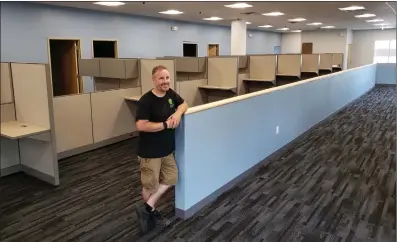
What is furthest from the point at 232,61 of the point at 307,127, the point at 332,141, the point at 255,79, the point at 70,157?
the point at 70,157

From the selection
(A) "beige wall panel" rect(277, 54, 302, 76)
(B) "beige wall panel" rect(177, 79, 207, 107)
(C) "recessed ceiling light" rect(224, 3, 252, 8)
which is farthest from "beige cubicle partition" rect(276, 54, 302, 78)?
(B) "beige wall panel" rect(177, 79, 207, 107)

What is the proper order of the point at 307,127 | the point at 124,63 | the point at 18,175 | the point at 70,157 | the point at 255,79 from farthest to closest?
the point at 255,79 < the point at 307,127 < the point at 124,63 < the point at 70,157 < the point at 18,175

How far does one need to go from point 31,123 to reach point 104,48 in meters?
5.84

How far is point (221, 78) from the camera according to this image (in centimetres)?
585

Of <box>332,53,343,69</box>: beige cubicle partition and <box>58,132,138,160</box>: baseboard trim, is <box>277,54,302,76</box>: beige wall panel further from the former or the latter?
<box>58,132,138,160</box>: baseboard trim

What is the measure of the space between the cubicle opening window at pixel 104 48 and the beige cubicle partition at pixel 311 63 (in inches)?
188

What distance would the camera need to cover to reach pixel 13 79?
10.2 ft

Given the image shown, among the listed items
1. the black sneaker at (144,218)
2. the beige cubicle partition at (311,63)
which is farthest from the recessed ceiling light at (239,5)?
the black sneaker at (144,218)

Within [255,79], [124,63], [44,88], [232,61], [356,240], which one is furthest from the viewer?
[255,79]

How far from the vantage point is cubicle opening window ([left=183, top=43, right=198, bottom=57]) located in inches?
456

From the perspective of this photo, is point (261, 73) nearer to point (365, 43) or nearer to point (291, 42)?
point (365, 43)

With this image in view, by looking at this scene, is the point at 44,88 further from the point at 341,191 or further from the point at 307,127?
→ the point at 307,127

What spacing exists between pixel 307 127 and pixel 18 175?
13.4 feet

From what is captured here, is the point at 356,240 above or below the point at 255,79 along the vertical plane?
below
